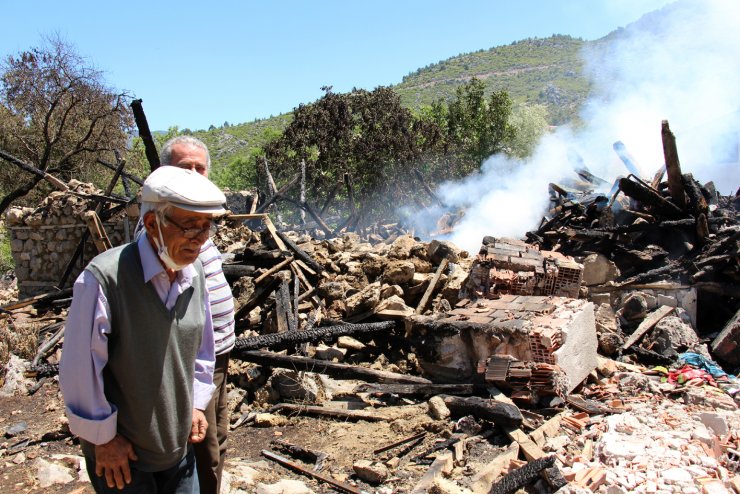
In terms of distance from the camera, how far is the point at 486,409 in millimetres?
4688

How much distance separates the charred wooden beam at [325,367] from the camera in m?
5.91

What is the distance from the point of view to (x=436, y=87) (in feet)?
218

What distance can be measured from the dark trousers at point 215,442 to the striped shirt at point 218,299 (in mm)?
130

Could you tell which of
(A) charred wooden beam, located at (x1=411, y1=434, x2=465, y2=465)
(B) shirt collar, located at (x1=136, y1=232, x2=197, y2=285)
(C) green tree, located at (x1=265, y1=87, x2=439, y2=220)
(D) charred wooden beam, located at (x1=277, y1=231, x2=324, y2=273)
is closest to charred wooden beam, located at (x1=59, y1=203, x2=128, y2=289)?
→ (D) charred wooden beam, located at (x1=277, y1=231, x2=324, y2=273)

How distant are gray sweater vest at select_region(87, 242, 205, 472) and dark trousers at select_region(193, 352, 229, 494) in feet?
2.45

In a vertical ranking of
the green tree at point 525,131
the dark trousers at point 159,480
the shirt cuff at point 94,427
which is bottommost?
the dark trousers at point 159,480

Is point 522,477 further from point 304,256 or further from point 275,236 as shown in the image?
point 275,236

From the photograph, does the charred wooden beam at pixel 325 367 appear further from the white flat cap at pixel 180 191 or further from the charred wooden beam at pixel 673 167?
the charred wooden beam at pixel 673 167

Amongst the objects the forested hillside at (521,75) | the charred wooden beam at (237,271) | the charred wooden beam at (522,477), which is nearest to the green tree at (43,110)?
the charred wooden beam at (237,271)

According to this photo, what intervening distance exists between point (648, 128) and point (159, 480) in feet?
83.3

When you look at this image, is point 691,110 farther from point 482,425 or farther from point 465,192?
point 482,425

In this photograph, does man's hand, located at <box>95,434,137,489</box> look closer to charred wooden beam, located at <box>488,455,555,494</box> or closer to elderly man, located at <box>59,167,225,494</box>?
elderly man, located at <box>59,167,225,494</box>

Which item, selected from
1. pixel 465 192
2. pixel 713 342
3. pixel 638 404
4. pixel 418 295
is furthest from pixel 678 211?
pixel 465 192

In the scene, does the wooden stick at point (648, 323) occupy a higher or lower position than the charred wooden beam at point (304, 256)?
lower
